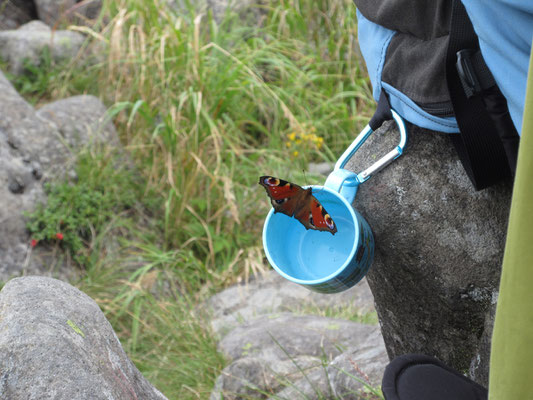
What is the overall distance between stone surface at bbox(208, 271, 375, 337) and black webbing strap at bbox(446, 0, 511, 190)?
223cm

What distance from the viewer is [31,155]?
159 inches

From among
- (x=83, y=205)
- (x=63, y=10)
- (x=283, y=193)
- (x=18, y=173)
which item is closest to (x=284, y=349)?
(x=283, y=193)

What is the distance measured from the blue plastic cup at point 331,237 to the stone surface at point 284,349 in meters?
0.75

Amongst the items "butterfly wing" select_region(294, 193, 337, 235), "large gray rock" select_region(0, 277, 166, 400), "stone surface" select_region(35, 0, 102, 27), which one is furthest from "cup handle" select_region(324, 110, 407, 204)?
"stone surface" select_region(35, 0, 102, 27)

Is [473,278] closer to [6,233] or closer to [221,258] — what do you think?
[221,258]

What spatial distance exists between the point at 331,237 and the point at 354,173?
0.56ft

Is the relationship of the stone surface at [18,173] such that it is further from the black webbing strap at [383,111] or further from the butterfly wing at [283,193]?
the black webbing strap at [383,111]

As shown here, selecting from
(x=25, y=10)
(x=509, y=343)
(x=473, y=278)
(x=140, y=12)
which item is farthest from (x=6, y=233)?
(x=25, y=10)

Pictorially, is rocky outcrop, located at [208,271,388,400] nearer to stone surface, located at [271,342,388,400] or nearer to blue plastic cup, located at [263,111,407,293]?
stone surface, located at [271,342,388,400]

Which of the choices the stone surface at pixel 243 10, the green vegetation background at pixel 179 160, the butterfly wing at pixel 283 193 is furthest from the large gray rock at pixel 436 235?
the stone surface at pixel 243 10

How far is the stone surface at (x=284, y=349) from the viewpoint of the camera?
2.40 m

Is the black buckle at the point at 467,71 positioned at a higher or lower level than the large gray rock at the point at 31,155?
higher

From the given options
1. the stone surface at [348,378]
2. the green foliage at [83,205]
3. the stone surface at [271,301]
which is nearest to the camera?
the stone surface at [348,378]

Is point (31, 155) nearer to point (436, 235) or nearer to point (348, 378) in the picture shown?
point (348, 378)
